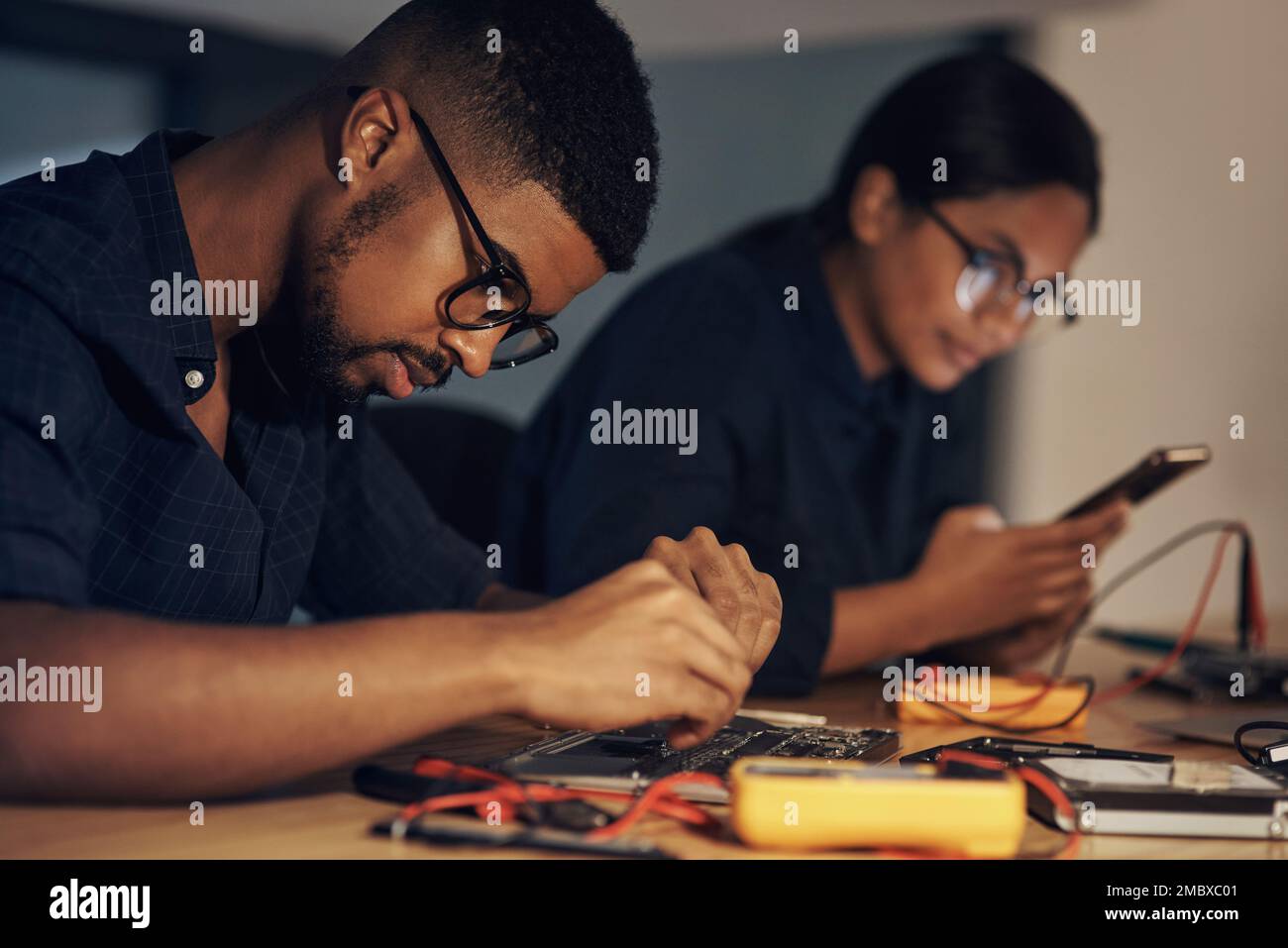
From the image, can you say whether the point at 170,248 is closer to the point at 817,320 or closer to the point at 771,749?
the point at 771,749

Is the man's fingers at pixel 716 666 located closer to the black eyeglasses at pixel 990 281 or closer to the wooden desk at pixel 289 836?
the wooden desk at pixel 289 836

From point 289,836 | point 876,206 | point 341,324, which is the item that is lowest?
point 289,836

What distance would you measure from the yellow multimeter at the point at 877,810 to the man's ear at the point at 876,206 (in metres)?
1.08

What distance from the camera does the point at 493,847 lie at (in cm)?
67

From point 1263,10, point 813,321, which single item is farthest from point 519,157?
point 1263,10

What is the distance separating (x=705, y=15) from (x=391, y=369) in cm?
268

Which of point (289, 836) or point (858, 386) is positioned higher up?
point (858, 386)

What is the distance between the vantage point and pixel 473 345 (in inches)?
37.1

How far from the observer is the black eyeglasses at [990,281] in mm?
1570

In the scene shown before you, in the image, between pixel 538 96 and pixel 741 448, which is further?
pixel 741 448

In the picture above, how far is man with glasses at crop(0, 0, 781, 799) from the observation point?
2.22 ft

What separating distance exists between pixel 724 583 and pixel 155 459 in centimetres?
41

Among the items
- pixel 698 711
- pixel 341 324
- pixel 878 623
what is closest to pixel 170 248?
pixel 341 324
